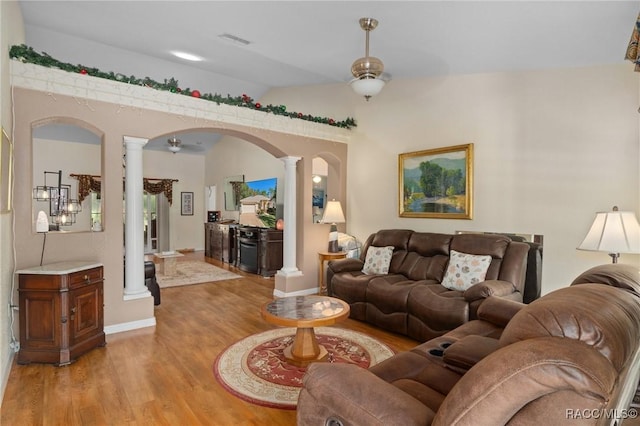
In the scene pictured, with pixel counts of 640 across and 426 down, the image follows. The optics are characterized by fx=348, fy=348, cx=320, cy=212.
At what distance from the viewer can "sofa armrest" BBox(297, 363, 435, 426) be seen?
1270 mm

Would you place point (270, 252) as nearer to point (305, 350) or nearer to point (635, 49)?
point (305, 350)

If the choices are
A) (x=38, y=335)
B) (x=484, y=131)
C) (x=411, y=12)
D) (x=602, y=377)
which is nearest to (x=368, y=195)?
(x=484, y=131)

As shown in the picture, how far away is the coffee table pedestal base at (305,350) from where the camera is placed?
3068 millimetres

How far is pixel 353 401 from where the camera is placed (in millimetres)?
1366

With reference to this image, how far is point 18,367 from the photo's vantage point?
2.98 metres

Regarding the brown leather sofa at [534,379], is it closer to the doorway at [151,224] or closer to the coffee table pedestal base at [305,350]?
the coffee table pedestal base at [305,350]

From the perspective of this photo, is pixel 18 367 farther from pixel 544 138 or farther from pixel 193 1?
pixel 544 138

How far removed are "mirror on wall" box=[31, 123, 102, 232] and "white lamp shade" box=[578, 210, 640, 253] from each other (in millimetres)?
8914

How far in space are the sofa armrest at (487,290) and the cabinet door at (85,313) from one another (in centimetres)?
355

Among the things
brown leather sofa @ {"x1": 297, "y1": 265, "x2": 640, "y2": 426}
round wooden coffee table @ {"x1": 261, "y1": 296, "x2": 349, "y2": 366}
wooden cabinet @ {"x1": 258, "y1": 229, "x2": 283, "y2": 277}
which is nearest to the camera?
brown leather sofa @ {"x1": 297, "y1": 265, "x2": 640, "y2": 426}

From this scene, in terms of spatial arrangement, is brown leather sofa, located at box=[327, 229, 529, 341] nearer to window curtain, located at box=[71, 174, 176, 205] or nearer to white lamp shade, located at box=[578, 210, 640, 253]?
white lamp shade, located at box=[578, 210, 640, 253]

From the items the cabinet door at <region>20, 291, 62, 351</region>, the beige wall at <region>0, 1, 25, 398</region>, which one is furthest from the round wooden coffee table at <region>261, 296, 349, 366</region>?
the beige wall at <region>0, 1, 25, 398</region>

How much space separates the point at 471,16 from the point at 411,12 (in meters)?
0.50

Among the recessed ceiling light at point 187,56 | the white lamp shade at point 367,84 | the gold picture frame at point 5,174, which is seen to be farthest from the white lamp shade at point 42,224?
the white lamp shade at point 367,84
